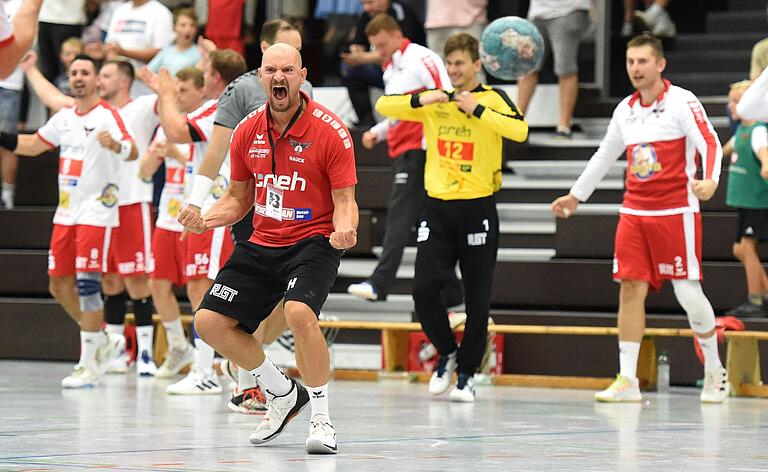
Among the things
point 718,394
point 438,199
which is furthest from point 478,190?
point 718,394

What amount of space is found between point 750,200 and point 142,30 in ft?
19.9

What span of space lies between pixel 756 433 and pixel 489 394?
265cm

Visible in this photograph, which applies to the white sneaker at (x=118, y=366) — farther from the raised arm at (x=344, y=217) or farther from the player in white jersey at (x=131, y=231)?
the raised arm at (x=344, y=217)

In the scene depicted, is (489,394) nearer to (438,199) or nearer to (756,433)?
(438,199)

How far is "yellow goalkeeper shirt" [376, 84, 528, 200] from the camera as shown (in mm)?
8664

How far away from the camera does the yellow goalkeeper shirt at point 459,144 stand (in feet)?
28.4

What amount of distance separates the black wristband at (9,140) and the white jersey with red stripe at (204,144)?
1385mm

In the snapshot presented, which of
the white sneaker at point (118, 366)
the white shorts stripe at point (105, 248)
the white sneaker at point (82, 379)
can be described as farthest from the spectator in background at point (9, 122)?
the white sneaker at point (82, 379)

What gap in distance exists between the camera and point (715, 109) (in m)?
12.3

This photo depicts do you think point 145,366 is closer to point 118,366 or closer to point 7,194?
point 118,366

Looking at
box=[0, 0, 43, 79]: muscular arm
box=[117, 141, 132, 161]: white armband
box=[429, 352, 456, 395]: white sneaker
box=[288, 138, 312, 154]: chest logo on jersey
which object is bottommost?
box=[429, 352, 456, 395]: white sneaker

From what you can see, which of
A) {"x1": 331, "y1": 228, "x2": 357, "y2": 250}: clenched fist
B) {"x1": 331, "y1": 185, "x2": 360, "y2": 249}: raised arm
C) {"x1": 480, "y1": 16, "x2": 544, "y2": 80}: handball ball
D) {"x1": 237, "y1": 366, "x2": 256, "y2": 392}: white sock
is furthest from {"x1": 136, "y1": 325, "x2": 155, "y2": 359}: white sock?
{"x1": 331, "y1": 228, "x2": 357, "y2": 250}: clenched fist

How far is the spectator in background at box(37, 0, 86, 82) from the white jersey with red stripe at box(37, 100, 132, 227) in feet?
14.2

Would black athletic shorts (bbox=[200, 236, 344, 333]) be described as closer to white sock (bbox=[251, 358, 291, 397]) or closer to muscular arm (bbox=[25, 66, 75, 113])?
white sock (bbox=[251, 358, 291, 397])
